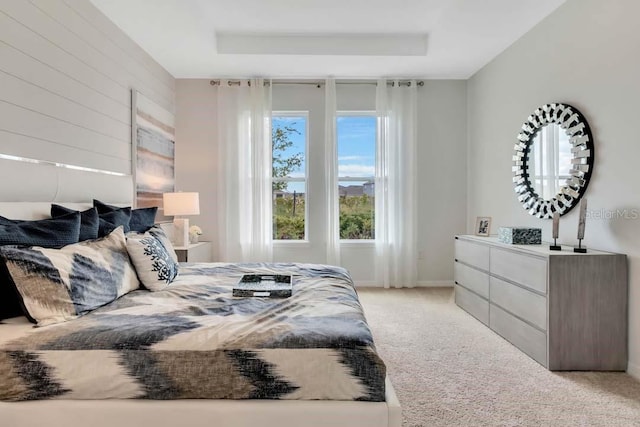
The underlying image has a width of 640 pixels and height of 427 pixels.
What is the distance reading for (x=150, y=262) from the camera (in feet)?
7.63

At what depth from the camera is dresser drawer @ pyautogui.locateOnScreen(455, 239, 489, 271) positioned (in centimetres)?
355

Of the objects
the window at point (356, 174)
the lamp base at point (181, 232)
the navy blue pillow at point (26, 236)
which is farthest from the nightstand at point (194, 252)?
the navy blue pillow at point (26, 236)

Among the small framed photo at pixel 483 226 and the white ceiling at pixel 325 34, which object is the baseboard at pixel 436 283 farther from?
the white ceiling at pixel 325 34

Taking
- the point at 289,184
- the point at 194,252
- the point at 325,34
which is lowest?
the point at 194,252

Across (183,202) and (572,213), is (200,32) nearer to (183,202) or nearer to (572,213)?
(183,202)

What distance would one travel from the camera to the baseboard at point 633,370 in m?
2.50

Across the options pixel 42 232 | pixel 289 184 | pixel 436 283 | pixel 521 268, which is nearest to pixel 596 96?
pixel 521 268

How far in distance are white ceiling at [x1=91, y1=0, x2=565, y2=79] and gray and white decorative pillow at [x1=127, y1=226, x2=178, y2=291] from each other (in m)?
1.99

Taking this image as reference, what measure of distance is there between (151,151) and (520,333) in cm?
373

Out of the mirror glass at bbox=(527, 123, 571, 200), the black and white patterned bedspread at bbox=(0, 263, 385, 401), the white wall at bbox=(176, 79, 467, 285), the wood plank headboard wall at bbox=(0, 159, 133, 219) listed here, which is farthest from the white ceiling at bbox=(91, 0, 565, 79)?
the black and white patterned bedspread at bbox=(0, 263, 385, 401)

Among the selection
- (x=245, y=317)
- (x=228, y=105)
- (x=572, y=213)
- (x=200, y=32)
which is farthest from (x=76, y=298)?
(x=228, y=105)

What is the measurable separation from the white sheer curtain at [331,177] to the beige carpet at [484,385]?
1589 mm

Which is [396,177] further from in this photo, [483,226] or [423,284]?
[423,284]

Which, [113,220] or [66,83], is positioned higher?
[66,83]
